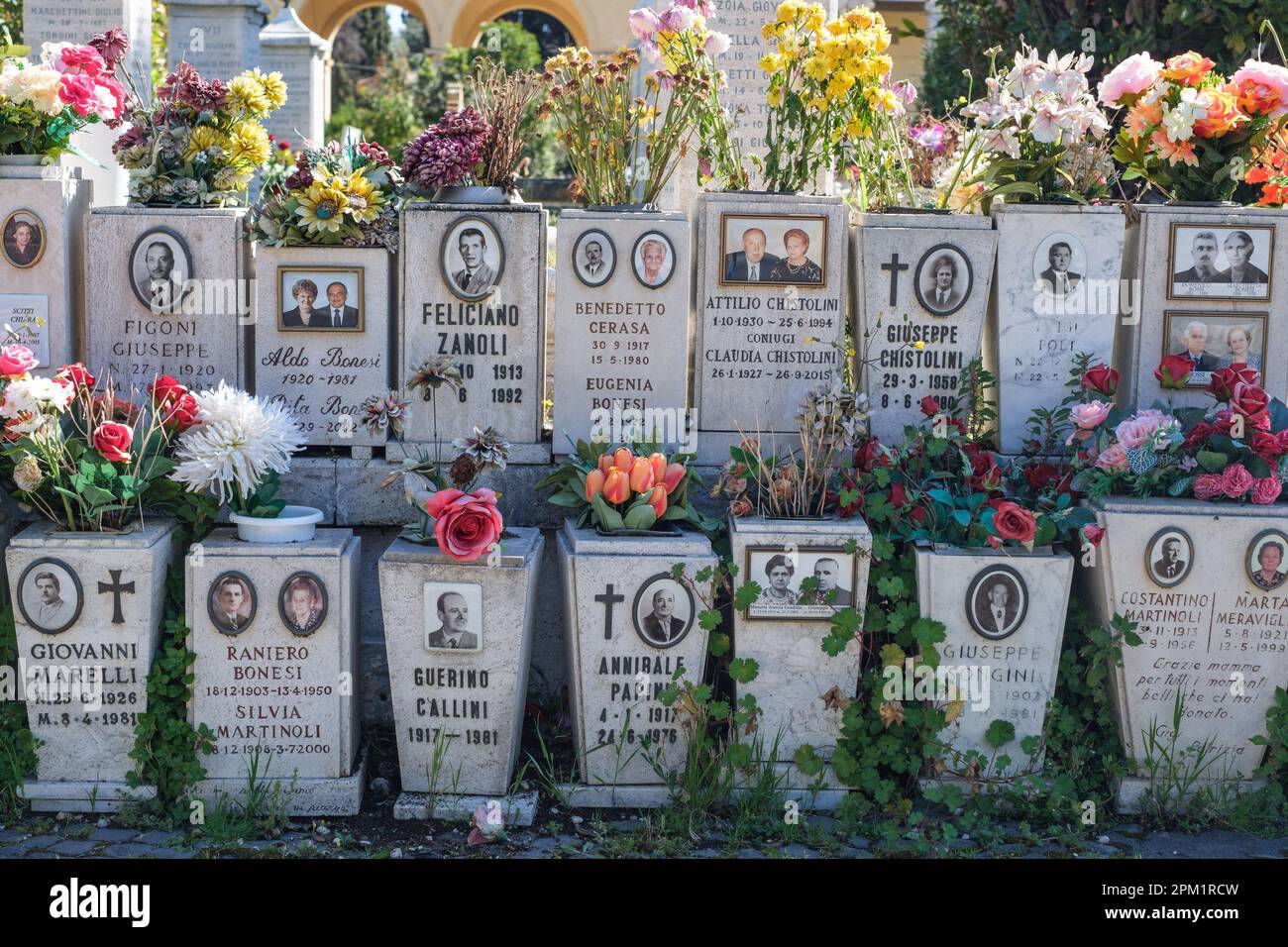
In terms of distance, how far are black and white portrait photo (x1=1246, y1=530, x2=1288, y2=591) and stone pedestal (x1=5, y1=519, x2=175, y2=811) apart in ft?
10.6

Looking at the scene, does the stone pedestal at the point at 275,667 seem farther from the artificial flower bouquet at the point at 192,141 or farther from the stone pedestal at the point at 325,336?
the artificial flower bouquet at the point at 192,141

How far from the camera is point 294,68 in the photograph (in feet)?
53.4

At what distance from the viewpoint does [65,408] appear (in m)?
4.07

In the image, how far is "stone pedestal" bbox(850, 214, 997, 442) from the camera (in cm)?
463

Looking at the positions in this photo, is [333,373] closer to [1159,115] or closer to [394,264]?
[394,264]

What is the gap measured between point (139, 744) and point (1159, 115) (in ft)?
12.9

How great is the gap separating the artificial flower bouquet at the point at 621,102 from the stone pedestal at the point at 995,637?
1.70 meters

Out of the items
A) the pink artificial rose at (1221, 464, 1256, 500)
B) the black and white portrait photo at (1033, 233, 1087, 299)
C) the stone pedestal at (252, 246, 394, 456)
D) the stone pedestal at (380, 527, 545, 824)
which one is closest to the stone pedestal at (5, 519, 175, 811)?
the stone pedestal at (380, 527, 545, 824)

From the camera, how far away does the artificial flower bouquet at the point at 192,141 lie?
183 inches

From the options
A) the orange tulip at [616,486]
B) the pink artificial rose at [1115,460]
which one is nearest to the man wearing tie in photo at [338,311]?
the orange tulip at [616,486]

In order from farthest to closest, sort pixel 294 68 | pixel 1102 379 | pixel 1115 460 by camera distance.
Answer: pixel 294 68
pixel 1102 379
pixel 1115 460

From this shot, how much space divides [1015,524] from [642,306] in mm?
1458

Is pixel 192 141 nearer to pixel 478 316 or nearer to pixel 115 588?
pixel 478 316

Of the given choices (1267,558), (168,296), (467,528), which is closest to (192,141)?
(168,296)
